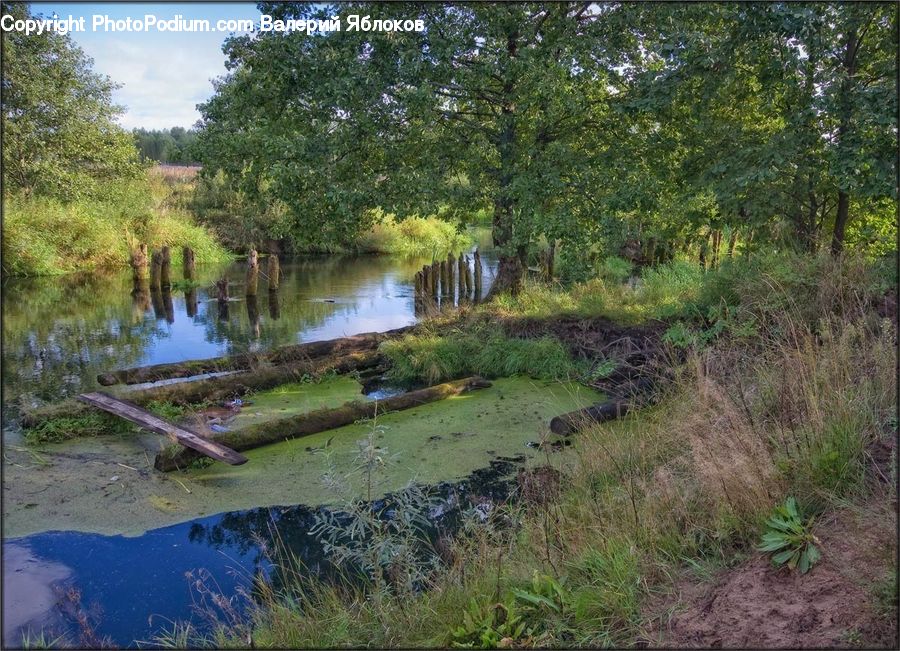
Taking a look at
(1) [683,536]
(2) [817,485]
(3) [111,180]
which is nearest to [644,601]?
(1) [683,536]

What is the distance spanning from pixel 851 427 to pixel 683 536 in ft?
3.62

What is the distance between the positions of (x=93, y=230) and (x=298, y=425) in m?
16.9

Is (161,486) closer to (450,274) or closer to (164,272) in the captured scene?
(450,274)

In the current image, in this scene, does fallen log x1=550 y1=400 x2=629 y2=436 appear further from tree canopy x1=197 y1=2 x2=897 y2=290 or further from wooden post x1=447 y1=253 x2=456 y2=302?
wooden post x1=447 y1=253 x2=456 y2=302

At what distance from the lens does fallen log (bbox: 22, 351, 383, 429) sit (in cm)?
712

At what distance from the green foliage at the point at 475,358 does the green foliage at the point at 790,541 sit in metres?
5.74

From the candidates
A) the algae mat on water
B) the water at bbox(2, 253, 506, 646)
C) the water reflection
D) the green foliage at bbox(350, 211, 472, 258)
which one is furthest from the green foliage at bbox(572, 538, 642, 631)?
the green foliage at bbox(350, 211, 472, 258)

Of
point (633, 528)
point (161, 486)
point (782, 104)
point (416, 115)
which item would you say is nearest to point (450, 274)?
point (416, 115)

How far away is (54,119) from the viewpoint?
19.2 meters

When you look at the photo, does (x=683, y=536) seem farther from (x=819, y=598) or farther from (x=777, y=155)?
(x=777, y=155)

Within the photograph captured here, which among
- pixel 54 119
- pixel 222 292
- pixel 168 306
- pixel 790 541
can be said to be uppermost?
pixel 54 119

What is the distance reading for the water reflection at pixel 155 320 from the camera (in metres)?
10.2

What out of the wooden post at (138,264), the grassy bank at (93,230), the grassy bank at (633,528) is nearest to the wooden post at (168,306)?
the wooden post at (138,264)

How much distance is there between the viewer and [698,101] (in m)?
9.01
